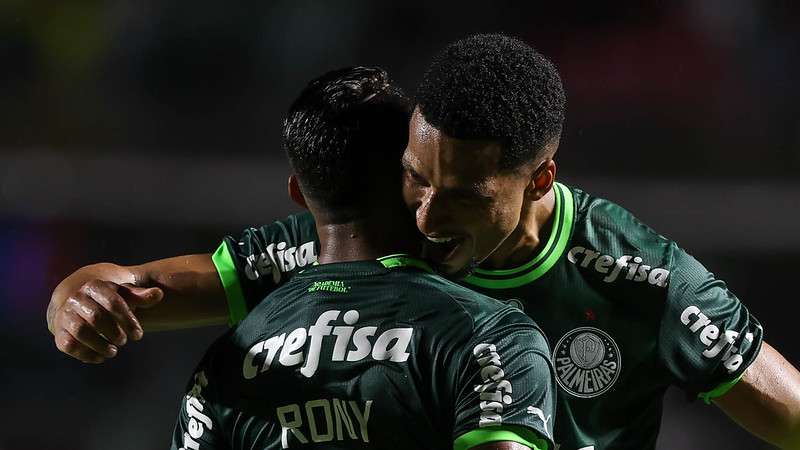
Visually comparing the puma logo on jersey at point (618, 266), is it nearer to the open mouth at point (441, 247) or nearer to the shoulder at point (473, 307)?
the open mouth at point (441, 247)

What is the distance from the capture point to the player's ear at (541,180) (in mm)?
1634

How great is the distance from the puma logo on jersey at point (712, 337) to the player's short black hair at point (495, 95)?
442 mm

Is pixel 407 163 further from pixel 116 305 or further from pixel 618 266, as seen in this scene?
pixel 618 266

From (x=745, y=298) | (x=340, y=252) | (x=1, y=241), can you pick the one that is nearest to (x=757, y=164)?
(x=745, y=298)

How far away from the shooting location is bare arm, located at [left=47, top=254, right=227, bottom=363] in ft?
4.54

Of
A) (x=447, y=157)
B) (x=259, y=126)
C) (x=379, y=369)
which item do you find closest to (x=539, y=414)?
(x=379, y=369)

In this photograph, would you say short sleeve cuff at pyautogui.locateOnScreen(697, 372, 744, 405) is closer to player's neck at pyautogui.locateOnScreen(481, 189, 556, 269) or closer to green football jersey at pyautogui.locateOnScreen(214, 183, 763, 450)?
green football jersey at pyautogui.locateOnScreen(214, 183, 763, 450)

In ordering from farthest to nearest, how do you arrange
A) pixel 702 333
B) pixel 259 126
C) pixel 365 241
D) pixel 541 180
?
pixel 259 126 < pixel 702 333 < pixel 541 180 < pixel 365 241

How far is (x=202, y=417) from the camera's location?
1366 millimetres

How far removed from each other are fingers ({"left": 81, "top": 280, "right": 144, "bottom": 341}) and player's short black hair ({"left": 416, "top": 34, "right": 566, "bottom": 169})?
45cm

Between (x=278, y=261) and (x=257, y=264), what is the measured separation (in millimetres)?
37

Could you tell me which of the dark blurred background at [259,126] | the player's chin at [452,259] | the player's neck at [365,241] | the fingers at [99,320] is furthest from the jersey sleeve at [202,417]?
the dark blurred background at [259,126]

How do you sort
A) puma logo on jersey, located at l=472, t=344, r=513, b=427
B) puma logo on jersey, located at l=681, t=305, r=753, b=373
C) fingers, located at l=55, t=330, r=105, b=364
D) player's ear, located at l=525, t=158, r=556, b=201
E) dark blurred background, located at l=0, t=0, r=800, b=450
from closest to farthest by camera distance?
puma logo on jersey, located at l=472, t=344, r=513, b=427 < fingers, located at l=55, t=330, r=105, b=364 < player's ear, located at l=525, t=158, r=556, b=201 < puma logo on jersey, located at l=681, t=305, r=753, b=373 < dark blurred background, located at l=0, t=0, r=800, b=450

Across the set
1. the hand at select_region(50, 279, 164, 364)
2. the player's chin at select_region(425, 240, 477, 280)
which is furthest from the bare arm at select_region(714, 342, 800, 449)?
the hand at select_region(50, 279, 164, 364)
